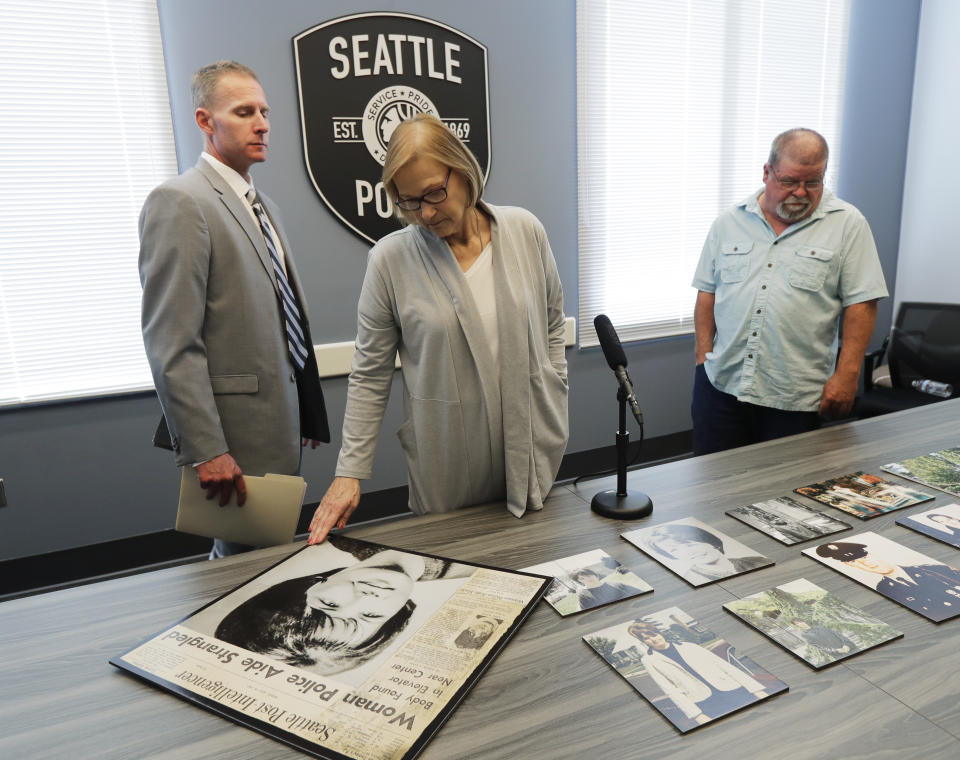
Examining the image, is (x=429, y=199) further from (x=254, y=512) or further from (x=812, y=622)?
(x=812, y=622)

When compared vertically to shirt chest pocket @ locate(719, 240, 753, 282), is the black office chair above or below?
below

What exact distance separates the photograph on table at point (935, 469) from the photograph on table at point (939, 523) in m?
0.11

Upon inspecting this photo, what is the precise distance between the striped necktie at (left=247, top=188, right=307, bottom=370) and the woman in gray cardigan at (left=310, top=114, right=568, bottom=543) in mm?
526

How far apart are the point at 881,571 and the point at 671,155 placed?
284 centimetres

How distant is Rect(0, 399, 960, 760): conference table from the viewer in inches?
27.8

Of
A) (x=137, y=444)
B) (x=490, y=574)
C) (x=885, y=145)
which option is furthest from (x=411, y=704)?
(x=885, y=145)

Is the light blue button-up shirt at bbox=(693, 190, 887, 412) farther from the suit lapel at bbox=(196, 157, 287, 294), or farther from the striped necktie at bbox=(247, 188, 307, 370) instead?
the suit lapel at bbox=(196, 157, 287, 294)

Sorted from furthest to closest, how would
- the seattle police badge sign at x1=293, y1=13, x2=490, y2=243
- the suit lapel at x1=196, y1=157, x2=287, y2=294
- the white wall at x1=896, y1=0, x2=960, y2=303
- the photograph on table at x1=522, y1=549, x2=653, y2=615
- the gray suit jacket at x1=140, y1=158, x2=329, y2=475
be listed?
the white wall at x1=896, y1=0, x2=960, y2=303 → the seattle police badge sign at x1=293, y1=13, x2=490, y2=243 → the suit lapel at x1=196, y1=157, x2=287, y2=294 → the gray suit jacket at x1=140, y1=158, x2=329, y2=475 → the photograph on table at x1=522, y1=549, x2=653, y2=615

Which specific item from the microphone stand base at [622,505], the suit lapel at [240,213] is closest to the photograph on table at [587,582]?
the microphone stand base at [622,505]

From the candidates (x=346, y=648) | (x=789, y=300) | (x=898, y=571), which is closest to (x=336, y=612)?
(x=346, y=648)

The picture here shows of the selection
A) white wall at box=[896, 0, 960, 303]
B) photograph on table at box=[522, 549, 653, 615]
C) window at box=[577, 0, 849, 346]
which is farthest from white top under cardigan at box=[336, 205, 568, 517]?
white wall at box=[896, 0, 960, 303]

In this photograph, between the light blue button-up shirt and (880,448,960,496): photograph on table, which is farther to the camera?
the light blue button-up shirt

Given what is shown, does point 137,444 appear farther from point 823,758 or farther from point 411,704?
point 823,758

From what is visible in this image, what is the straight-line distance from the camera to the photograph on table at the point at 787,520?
3.75ft
